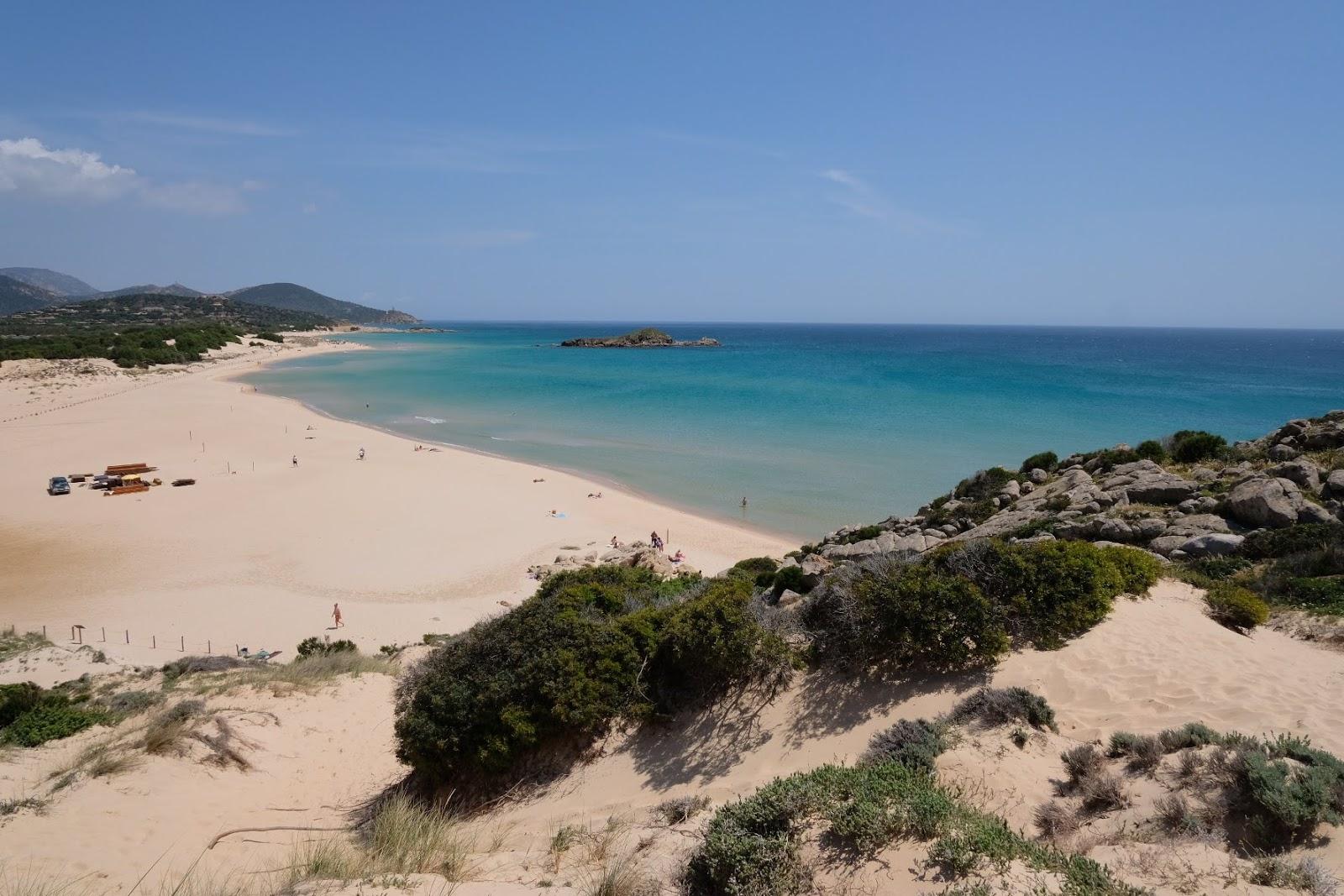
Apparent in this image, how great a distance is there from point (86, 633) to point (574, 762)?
14879 mm

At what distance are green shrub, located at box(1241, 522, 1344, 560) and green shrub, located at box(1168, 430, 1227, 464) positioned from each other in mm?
7023

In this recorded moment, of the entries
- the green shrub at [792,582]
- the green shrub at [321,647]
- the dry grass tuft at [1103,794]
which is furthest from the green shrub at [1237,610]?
the green shrub at [321,647]

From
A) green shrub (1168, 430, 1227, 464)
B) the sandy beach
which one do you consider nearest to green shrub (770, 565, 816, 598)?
the sandy beach

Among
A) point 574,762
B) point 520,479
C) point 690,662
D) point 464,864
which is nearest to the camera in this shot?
point 464,864

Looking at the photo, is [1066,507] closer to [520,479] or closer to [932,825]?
[932,825]

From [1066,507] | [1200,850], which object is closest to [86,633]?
[1200,850]

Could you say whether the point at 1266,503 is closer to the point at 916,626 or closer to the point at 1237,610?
the point at 1237,610

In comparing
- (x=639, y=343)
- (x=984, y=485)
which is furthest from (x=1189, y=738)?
(x=639, y=343)

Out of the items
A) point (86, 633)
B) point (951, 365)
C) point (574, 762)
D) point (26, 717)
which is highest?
point (951, 365)

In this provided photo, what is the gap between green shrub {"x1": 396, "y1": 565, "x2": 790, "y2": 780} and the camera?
25.3ft

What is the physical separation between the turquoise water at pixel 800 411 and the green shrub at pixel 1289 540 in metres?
13.4

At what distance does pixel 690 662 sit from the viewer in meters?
8.19

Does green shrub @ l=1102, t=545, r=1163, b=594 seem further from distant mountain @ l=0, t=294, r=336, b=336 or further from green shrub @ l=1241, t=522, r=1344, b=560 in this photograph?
distant mountain @ l=0, t=294, r=336, b=336

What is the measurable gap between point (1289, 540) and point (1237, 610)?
373cm
